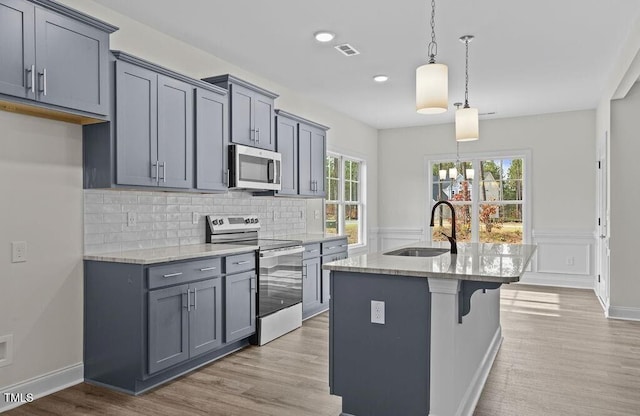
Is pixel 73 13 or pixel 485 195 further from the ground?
pixel 73 13

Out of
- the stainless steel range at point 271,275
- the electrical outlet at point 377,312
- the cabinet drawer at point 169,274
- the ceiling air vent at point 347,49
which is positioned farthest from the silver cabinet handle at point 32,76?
the ceiling air vent at point 347,49

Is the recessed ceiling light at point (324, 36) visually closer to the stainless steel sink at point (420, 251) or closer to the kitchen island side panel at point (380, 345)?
the stainless steel sink at point (420, 251)

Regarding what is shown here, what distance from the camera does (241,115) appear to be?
4199 millimetres

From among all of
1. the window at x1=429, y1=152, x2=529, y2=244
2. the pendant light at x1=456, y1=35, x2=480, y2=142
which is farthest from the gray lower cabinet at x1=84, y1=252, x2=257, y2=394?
the window at x1=429, y1=152, x2=529, y2=244

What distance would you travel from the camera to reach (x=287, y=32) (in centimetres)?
380

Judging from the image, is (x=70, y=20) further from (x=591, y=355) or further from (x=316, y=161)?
(x=591, y=355)

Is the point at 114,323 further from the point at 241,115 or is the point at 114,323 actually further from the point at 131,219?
the point at 241,115

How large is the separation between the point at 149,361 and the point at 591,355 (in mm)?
3432

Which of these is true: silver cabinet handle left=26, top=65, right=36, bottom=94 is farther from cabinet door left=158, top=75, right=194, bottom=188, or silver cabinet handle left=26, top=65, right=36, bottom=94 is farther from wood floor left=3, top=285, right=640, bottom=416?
wood floor left=3, top=285, right=640, bottom=416

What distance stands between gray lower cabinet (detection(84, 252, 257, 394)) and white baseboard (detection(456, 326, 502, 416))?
1.85m

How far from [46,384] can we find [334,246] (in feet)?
10.4

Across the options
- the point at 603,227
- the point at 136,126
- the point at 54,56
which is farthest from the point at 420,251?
the point at 603,227

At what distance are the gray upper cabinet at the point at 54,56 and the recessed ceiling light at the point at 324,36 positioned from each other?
1617mm

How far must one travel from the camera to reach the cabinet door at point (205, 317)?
328cm
